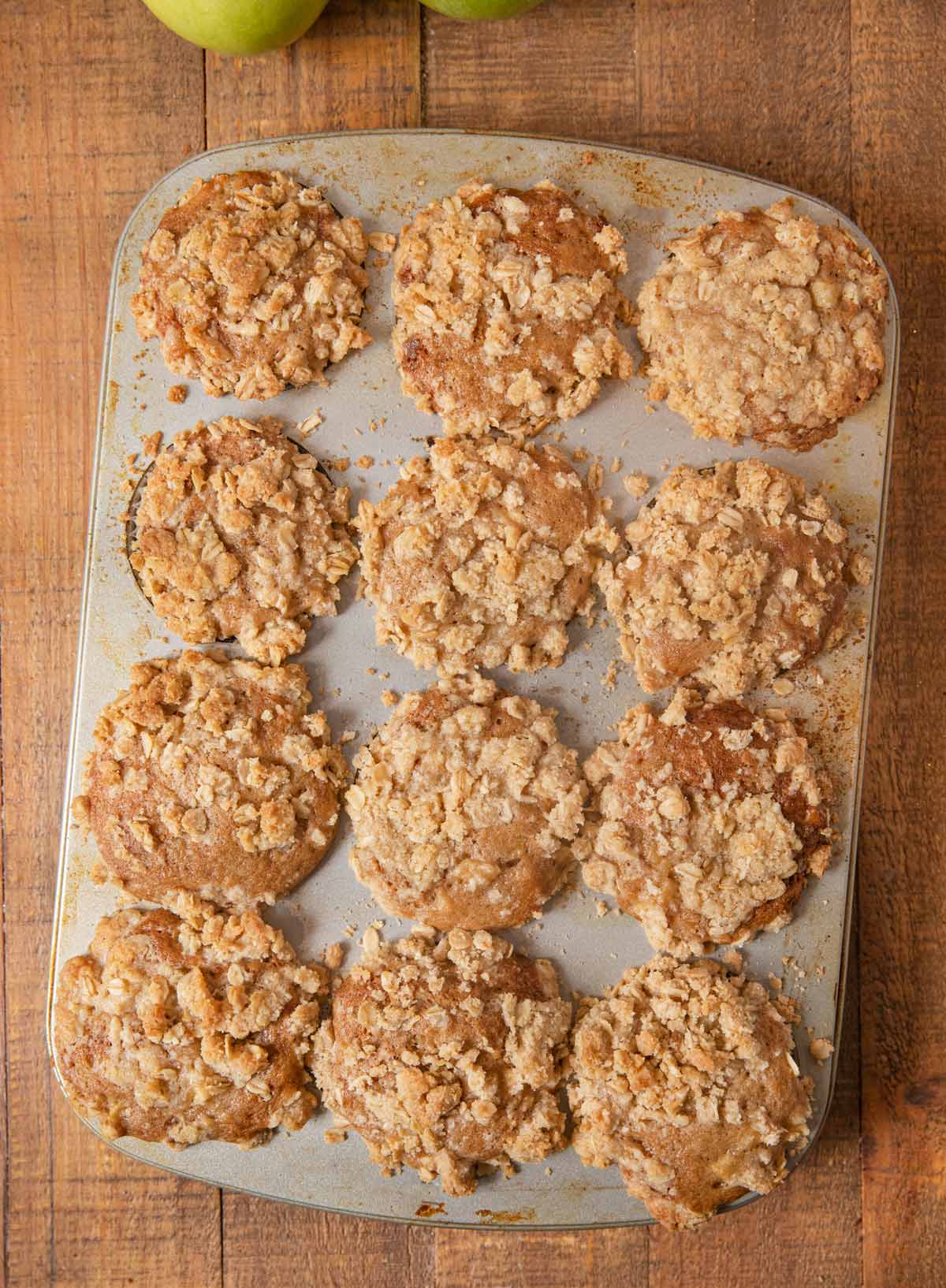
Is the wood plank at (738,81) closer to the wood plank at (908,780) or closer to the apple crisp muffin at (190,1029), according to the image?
the wood plank at (908,780)

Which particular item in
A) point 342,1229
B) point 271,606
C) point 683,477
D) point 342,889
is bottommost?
point 342,1229

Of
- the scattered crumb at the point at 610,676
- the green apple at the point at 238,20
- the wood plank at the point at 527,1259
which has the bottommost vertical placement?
the wood plank at the point at 527,1259

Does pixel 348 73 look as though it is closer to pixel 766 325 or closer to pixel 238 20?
pixel 238 20

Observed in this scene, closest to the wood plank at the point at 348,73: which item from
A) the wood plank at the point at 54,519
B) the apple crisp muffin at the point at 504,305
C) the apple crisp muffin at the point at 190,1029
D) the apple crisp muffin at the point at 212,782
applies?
the wood plank at the point at 54,519

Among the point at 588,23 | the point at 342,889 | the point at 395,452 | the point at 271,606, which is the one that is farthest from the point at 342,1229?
the point at 588,23

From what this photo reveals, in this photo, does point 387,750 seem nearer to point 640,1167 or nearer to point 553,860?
point 553,860

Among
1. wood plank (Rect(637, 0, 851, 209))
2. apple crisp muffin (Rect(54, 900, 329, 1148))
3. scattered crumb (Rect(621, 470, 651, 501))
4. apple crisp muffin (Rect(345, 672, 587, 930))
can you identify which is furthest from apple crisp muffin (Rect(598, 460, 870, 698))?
apple crisp muffin (Rect(54, 900, 329, 1148))

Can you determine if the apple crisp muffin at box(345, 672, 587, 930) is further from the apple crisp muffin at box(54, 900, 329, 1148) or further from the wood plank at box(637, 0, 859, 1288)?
the wood plank at box(637, 0, 859, 1288)
